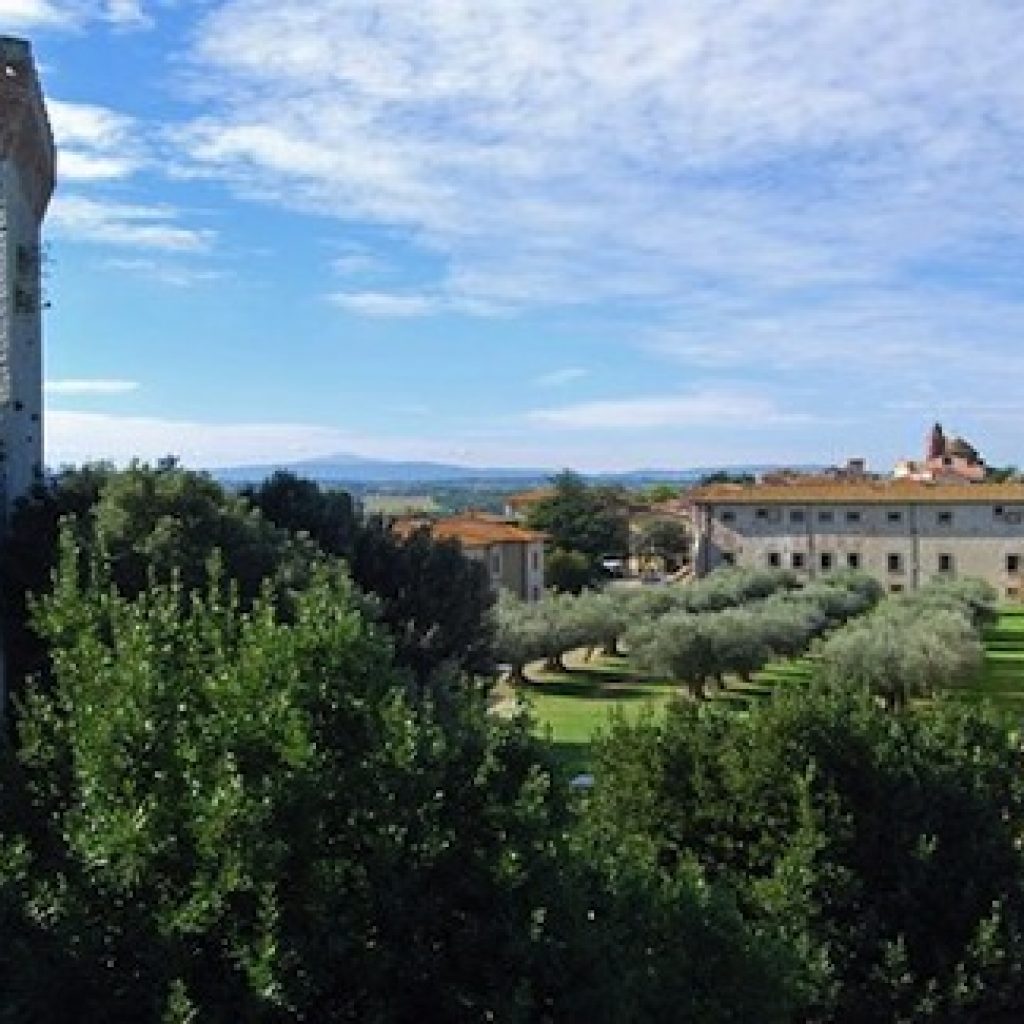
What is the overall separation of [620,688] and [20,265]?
31.5 m

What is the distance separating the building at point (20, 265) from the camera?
2281 centimetres

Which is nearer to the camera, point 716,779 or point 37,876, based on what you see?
point 37,876

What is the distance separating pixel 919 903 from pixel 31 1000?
32.8ft

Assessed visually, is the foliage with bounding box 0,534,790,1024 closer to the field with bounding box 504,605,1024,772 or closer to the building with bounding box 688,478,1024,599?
the field with bounding box 504,605,1024,772

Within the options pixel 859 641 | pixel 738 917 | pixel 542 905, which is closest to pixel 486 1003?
pixel 542 905

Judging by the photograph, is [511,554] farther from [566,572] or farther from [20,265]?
[20,265]

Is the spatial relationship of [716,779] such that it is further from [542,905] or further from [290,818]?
[290,818]

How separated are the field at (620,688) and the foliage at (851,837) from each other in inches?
789

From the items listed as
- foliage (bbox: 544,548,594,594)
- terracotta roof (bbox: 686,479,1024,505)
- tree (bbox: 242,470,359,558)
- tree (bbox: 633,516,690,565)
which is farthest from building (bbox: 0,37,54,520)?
tree (bbox: 633,516,690,565)

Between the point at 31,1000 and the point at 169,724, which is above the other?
the point at 169,724

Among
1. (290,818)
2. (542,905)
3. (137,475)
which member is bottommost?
(542,905)

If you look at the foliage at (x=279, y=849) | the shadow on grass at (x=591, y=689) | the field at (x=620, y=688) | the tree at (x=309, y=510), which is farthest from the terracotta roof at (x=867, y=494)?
the foliage at (x=279, y=849)

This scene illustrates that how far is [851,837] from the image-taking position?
15.0 metres

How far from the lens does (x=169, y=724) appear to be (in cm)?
920
